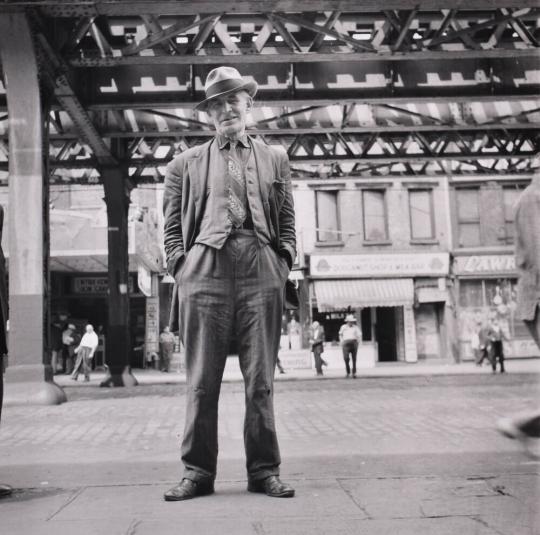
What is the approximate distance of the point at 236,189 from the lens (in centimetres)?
389

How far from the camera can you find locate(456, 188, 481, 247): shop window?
31.6 metres

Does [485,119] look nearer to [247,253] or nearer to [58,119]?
[58,119]

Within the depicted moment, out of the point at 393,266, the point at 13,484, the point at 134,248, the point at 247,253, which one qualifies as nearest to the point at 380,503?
the point at 247,253

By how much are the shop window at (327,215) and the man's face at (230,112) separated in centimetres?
2683

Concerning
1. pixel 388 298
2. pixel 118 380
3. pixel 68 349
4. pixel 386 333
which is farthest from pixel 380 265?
pixel 118 380

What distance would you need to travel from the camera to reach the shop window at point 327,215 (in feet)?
101

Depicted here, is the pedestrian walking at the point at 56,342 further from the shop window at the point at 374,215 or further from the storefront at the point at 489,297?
the storefront at the point at 489,297

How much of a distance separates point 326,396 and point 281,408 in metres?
2.37

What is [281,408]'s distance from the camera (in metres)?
10.1

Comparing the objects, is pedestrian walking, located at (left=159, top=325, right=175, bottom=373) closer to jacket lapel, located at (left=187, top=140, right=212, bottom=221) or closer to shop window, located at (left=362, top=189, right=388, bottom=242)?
shop window, located at (left=362, top=189, right=388, bottom=242)

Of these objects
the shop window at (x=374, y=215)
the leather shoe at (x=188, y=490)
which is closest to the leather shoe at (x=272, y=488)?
the leather shoe at (x=188, y=490)

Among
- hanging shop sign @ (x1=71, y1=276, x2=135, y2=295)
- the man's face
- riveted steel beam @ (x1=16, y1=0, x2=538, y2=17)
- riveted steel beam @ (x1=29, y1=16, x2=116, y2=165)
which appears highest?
riveted steel beam @ (x1=16, y1=0, x2=538, y2=17)

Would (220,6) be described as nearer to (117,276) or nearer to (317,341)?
(117,276)

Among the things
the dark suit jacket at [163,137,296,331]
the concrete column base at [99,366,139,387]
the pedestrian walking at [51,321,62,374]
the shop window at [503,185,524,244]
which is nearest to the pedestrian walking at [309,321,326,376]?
the concrete column base at [99,366,139,387]
